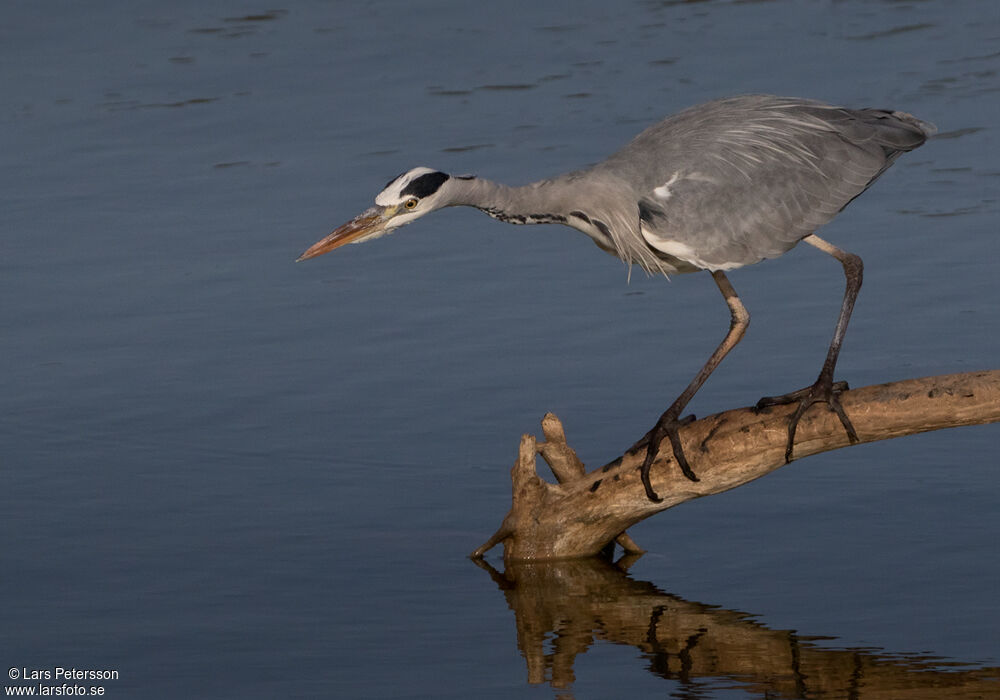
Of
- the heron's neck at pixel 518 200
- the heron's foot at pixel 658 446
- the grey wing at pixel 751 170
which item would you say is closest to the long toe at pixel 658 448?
the heron's foot at pixel 658 446

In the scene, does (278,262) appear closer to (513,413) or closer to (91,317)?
(91,317)

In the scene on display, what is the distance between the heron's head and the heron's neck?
13 cm

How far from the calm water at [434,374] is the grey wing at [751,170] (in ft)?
4.67

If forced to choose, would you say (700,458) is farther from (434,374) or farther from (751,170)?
(434,374)

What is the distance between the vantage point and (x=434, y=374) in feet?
35.4

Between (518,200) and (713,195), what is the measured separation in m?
0.98

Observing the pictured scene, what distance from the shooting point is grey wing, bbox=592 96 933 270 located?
8.68 m

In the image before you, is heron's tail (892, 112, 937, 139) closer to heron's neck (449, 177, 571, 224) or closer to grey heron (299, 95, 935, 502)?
grey heron (299, 95, 935, 502)

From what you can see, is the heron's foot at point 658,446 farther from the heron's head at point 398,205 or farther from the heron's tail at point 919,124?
the heron's tail at point 919,124

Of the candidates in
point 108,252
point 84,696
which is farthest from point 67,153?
point 84,696

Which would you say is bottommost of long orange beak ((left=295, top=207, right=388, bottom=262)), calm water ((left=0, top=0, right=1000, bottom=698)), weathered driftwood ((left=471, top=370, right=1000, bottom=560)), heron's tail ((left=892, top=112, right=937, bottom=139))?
calm water ((left=0, top=0, right=1000, bottom=698))

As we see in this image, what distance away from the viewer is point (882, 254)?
475 inches

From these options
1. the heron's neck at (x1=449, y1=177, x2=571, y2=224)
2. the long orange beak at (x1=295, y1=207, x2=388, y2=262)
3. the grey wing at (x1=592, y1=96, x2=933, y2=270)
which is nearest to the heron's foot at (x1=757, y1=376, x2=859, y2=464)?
the grey wing at (x1=592, y1=96, x2=933, y2=270)

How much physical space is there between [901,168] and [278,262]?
471cm
